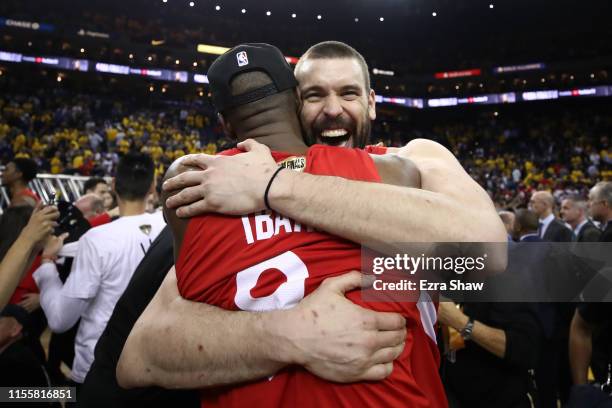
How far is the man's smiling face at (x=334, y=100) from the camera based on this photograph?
2156 mm

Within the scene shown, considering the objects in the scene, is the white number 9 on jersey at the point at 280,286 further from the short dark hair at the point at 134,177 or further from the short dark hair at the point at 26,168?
the short dark hair at the point at 26,168

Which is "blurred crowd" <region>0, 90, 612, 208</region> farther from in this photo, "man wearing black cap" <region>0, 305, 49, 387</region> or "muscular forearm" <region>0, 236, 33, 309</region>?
"muscular forearm" <region>0, 236, 33, 309</region>

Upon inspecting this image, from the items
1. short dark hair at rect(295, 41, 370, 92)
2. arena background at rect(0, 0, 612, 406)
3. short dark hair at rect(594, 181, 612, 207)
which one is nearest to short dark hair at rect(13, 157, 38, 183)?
short dark hair at rect(295, 41, 370, 92)

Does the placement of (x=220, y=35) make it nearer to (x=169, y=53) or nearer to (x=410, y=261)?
(x=169, y=53)

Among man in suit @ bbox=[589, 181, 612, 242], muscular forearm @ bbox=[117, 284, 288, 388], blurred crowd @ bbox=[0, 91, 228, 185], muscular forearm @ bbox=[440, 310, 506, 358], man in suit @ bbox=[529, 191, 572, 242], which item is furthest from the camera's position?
blurred crowd @ bbox=[0, 91, 228, 185]

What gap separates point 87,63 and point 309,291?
94.2 ft

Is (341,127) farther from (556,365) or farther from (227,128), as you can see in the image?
(556,365)

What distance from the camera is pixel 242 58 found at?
1.52 meters

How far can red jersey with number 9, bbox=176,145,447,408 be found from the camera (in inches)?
49.8

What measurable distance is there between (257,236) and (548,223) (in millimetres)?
6716

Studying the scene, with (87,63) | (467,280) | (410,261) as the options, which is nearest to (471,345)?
(467,280)

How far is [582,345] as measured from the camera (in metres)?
2.45

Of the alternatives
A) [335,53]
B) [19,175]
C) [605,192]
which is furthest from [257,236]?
[19,175]

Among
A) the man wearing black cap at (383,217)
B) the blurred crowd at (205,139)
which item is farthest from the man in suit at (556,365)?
the blurred crowd at (205,139)
